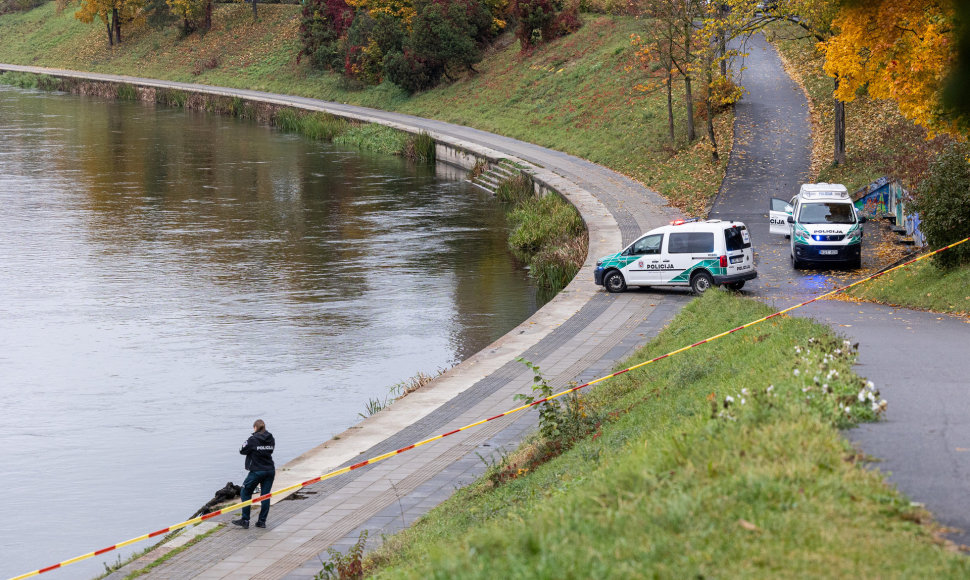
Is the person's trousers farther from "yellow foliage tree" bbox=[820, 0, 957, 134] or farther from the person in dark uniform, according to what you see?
"yellow foliage tree" bbox=[820, 0, 957, 134]

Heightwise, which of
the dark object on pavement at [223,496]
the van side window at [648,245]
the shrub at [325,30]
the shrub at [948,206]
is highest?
the shrub at [325,30]

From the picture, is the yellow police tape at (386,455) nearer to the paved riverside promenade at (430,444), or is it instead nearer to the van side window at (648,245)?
the paved riverside promenade at (430,444)

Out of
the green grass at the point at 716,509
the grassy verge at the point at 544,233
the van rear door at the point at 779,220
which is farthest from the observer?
the grassy verge at the point at 544,233

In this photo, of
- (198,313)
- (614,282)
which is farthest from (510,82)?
(614,282)

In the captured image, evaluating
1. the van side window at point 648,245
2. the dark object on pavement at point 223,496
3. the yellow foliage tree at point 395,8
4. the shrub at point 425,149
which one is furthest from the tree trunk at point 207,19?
the dark object on pavement at point 223,496

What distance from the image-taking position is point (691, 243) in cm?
2480

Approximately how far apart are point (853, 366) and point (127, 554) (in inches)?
388

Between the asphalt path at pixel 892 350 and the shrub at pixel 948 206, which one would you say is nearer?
the asphalt path at pixel 892 350

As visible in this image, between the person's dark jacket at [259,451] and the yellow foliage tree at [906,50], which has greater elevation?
the yellow foliage tree at [906,50]

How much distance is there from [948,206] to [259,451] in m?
15.0

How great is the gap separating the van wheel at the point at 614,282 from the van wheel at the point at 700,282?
169 centimetres

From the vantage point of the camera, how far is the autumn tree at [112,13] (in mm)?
96000

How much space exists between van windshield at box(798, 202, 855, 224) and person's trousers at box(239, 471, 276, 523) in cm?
1666

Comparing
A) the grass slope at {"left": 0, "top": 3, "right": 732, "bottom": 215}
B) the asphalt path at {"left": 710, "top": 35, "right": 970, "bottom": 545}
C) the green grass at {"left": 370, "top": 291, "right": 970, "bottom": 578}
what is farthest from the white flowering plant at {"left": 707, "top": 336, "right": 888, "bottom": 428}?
the grass slope at {"left": 0, "top": 3, "right": 732, "bottom": 215}
